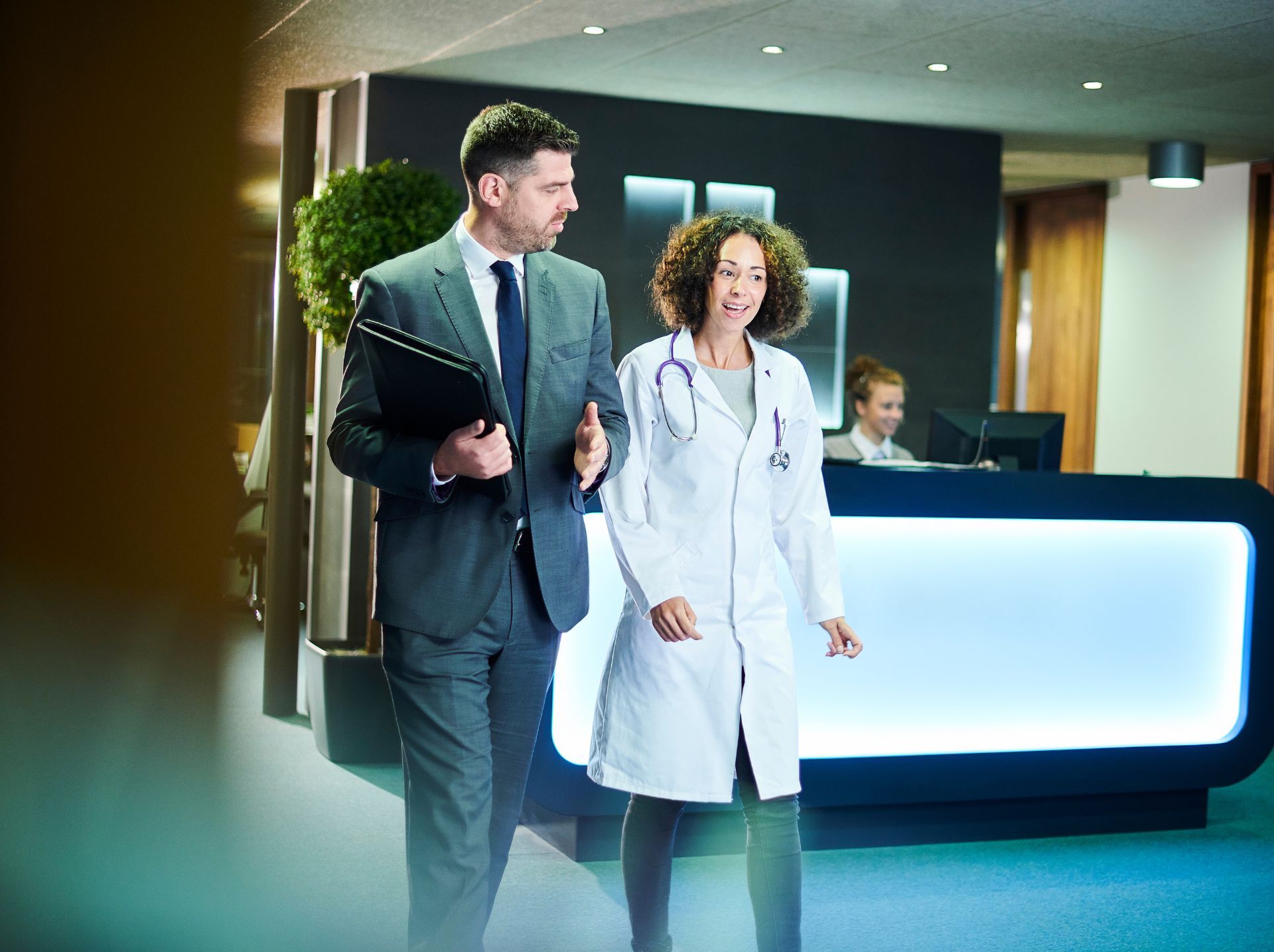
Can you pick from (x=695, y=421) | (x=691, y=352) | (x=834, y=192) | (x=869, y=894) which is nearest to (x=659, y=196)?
(x=834, y=192)

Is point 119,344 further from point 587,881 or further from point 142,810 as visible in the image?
point 587,881

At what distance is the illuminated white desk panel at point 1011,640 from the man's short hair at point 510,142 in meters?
1.37

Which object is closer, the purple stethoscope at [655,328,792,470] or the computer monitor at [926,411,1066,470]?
the purple stethoscope at [655,328,792,470]

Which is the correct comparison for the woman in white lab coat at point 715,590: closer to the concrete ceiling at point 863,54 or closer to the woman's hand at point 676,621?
the woman's hand at point 676,621

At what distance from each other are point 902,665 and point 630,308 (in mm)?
3296

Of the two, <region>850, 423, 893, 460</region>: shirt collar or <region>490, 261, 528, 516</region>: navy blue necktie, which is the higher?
Result: <region>490, 261, 528, 516</region>: navy blue necktie

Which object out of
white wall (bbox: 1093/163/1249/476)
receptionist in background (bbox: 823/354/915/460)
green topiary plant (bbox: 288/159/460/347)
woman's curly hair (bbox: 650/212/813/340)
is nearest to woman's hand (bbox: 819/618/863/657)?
woman's curly hair (bbox: 650/212/813/340)

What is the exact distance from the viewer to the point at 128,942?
56 centimetres

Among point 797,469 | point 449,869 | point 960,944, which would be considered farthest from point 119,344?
point 960,944

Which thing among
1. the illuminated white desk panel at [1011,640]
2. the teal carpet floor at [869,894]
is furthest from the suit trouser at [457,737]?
the illuminated white desk panel at [1011,640]

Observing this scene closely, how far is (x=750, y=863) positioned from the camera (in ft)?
7.64

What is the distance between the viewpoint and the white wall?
846cm

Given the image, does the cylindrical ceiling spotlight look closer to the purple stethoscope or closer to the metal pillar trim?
the metal pillar trim

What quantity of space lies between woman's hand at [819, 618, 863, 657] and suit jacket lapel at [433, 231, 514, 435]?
2.60 feet
